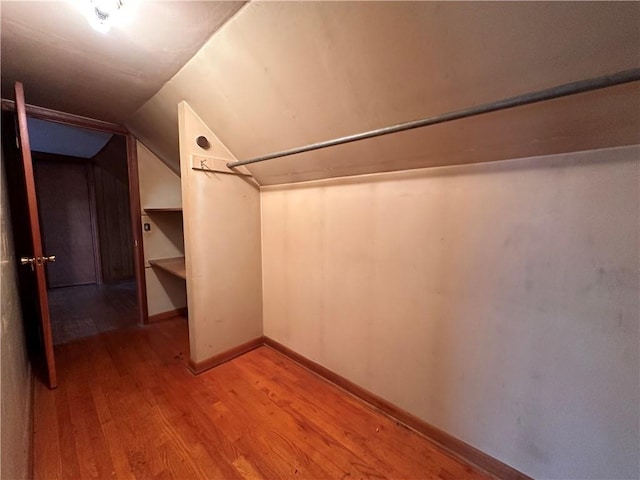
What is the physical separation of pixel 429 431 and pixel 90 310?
13.7 ft

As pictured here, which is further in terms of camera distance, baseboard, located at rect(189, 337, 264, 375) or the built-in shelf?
the built-in shelf

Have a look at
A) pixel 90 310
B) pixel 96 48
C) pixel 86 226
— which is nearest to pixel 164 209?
pixel 96 48

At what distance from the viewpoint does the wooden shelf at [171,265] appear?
102 inches

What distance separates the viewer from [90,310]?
336 centimetres

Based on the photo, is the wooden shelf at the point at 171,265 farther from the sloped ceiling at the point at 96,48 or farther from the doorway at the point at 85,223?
the sloped ceiling at the point at 96,48

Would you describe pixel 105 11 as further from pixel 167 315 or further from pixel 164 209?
pixel 167 315

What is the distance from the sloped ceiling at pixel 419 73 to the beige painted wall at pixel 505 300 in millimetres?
133

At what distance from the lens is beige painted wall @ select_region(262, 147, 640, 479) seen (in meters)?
0.94

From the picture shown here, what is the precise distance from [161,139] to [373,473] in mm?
3084

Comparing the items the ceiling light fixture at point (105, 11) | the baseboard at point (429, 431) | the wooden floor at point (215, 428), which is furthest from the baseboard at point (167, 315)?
the ceiling light fixture at point (105, 11)

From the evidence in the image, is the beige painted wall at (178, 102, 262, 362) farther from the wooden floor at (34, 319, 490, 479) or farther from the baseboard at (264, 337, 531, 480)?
the baseboard at (264, 337, 531, 480)

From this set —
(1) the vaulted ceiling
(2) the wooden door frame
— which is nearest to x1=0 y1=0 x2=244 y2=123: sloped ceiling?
(1) the vaulted ceiling

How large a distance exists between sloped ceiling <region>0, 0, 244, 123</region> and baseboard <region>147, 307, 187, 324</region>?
2246mm

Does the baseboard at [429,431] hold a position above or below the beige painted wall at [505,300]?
below
